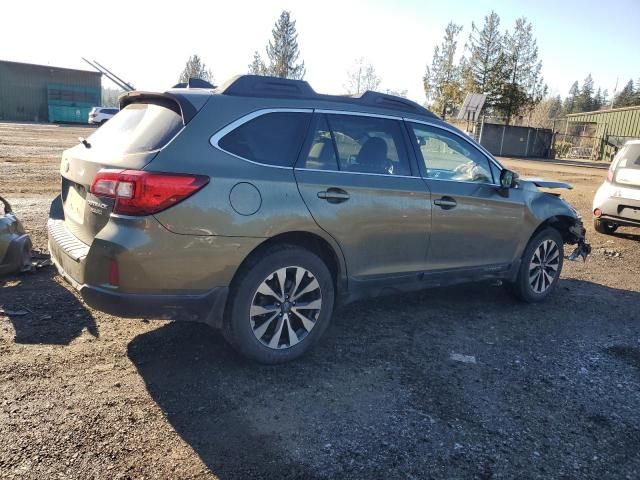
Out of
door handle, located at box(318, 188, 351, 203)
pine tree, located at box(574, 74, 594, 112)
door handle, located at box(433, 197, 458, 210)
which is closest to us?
door handle, located at box(318, 188, 351, 203)

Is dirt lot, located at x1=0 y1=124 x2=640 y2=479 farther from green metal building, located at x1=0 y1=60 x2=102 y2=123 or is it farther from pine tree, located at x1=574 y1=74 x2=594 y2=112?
pine tree, located at x1=574 y1=74 x2=594 y2=112

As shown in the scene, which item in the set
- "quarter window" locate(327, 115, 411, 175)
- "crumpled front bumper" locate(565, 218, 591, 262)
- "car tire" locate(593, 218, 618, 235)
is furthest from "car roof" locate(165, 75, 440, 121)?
"car tire" locate(593, 218, 618, 235)

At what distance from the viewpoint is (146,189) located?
3078mm

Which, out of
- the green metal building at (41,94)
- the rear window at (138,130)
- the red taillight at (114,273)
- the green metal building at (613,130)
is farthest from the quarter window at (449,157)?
the green metal building at (41,94)

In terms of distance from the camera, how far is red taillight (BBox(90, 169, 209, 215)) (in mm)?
3080

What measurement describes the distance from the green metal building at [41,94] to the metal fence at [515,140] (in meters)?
34.7

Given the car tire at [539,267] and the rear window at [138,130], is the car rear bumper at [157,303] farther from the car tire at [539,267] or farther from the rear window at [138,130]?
the car tire at [539,267]

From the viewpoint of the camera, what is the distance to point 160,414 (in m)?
3.06

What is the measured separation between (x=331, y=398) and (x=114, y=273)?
59.2 inches

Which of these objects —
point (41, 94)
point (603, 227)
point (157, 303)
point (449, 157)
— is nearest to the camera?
point (157, 303)

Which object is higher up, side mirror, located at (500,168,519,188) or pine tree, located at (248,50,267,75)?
pine tree, located at (248,50,267,75)

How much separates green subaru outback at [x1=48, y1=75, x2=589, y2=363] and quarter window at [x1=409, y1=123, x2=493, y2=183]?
0.02m

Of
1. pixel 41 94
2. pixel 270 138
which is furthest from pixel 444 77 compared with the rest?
pixel 270 138

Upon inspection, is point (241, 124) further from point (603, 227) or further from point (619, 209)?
point (603, 227)
